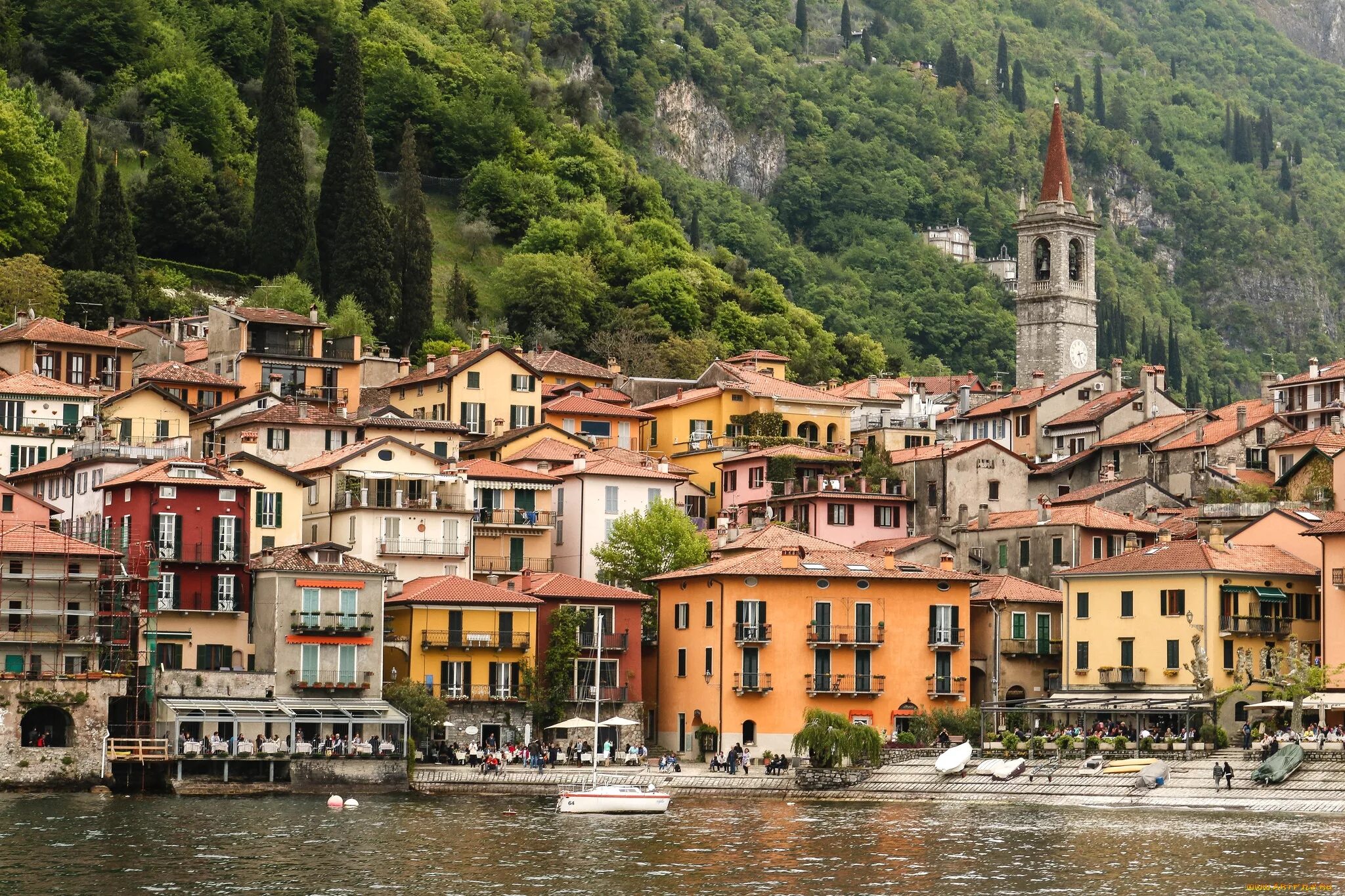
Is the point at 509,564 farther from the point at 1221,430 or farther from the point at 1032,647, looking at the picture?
the point at 1221,430

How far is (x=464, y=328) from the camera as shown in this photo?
143750 mm

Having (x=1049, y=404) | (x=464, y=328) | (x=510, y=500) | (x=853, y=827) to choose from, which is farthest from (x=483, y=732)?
(x=464, y=328)

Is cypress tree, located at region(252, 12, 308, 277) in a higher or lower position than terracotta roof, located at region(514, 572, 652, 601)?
higher

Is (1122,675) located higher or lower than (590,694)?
higher

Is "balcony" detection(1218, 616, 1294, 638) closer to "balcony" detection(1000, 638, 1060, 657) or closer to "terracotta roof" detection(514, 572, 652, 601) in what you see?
"balcony" detection(1000, 638, 1060, 657)

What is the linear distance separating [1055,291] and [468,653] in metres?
91.5

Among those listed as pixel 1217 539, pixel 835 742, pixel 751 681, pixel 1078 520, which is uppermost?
pixel 1078 520

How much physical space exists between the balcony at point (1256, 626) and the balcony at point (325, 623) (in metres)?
31.3

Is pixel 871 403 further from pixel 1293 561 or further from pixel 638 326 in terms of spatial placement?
pixel 1293 561

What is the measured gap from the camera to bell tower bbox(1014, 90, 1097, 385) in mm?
171875

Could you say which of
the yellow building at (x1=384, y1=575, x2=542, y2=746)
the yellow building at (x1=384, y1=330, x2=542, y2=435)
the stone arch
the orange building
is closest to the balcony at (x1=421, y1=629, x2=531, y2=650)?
the yellow building at (x1=384, y1=575, x2=542, y2=746)

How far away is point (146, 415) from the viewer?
354ft

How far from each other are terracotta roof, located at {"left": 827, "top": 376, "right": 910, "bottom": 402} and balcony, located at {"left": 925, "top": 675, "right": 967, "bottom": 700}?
42.1 m

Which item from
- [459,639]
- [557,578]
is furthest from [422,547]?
[459,639]
